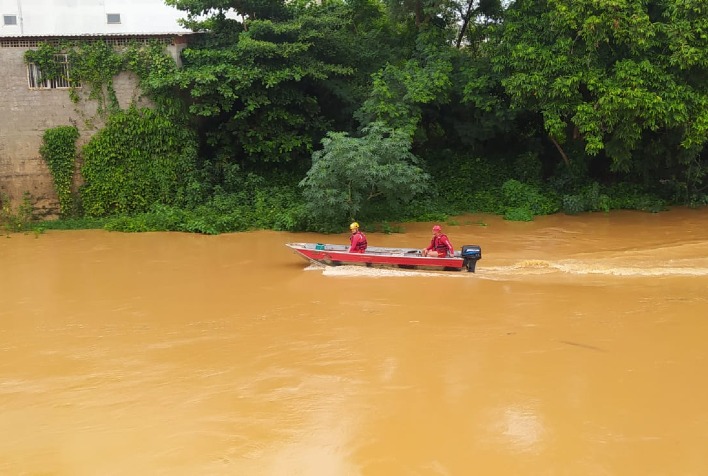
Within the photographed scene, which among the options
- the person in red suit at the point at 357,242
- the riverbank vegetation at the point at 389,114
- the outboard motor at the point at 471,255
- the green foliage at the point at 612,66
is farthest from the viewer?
the riverbank vegetation at the point at 389,114

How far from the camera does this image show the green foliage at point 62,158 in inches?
663

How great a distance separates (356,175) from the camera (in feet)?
48.9

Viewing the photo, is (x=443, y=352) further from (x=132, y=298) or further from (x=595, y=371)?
(x=132, y=298)

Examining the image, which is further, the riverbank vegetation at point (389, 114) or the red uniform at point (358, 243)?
the riverbank vegetation at point (389, 114)

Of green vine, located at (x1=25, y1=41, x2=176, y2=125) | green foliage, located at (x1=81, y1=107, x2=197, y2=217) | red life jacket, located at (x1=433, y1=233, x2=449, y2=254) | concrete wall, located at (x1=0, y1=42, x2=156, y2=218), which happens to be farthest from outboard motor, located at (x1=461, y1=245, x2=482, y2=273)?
concrete wall, located at (x1=0, y1=42, x2=156, y2=218)

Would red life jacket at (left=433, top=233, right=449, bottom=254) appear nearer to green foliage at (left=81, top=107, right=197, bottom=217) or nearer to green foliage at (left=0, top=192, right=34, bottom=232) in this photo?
green foliage at (left=81, top=107, right=197, bottom=217)

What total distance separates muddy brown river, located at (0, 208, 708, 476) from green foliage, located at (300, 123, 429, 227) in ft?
9.72

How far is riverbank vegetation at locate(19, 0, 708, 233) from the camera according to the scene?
49.4 feet

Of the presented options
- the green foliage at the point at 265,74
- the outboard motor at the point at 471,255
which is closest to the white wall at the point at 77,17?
the green foliage at the point at 265,74

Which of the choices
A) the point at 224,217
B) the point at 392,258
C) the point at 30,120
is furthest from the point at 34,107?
the point at 392,258

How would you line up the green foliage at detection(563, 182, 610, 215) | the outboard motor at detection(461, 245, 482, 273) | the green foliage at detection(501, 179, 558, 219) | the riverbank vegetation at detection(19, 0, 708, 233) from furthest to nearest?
the green foliage at detection(501, 179, 558, 219) < the green foliage at detection(563, 182, 610, 215) < the riverbank vegetation at detection(19, 0, 708, 233) < the outboard motor at detection(461, 245, 482, 273)

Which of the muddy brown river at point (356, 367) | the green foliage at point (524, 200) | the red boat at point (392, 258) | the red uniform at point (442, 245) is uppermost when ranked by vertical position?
the green foliage at point (524, 200)

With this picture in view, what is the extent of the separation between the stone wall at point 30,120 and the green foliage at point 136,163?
471 mm

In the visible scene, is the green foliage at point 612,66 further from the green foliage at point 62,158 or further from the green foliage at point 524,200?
the green foliage at point 62,158
